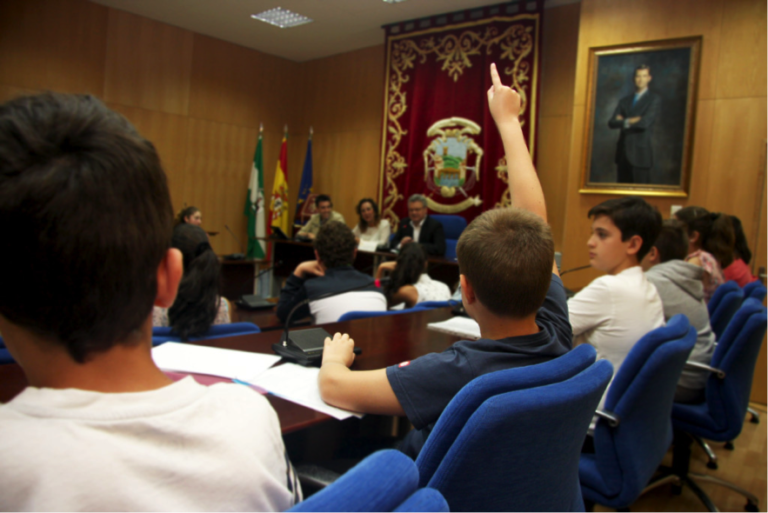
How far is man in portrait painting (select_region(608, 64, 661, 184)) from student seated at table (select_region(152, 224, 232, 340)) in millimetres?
3842

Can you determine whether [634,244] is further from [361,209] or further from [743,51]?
[361,209]

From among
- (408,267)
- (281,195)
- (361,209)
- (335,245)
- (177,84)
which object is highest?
(177,84)

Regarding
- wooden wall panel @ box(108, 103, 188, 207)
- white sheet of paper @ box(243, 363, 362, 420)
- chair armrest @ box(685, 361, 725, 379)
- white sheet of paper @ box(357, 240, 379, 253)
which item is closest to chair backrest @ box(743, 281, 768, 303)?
chair armrest @ box(685, 361, 725, 379)

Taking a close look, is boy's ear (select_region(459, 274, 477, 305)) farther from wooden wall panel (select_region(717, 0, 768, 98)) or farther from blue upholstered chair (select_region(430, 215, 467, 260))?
blue upholstered chair (select_region(430, 215, 467, 260))

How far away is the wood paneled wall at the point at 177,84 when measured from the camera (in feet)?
19.5

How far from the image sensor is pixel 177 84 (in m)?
7.11

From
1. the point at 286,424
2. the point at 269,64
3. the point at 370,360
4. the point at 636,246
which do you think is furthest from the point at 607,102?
the point at 269,64

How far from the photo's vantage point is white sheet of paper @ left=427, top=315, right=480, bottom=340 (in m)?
1.85

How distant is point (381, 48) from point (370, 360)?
6.64 metres

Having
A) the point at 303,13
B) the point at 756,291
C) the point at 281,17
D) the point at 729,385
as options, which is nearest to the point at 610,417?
the point at 729,385

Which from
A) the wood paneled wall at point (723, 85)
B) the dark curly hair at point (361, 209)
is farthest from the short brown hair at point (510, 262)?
the dark curly hair at point (361, 209)

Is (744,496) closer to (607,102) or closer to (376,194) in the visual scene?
(607,102)

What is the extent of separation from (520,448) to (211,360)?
89 cm

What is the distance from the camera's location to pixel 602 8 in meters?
4.49
